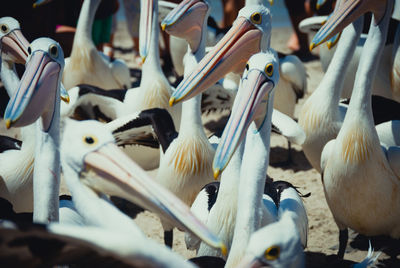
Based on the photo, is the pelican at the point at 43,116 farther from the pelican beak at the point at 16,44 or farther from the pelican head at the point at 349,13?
the pelican head at the point at 349,13

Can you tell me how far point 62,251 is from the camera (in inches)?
66.8

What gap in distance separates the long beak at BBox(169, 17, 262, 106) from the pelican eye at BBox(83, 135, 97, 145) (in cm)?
77

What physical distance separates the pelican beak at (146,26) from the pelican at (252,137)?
5.17ft

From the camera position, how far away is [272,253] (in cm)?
204

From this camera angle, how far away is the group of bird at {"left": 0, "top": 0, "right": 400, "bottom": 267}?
1.86m

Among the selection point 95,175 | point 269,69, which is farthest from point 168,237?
point 95,175

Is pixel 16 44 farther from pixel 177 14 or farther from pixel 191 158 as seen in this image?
pixel 191 158

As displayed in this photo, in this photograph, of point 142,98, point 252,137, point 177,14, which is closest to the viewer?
point 252,137

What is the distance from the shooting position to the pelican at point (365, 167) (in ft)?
10.6

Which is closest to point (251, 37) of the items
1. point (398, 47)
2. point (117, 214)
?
point (117, 214)

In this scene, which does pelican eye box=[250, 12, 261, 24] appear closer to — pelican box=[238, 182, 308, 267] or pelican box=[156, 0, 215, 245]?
pelican box=[156, 0, 215, 245]

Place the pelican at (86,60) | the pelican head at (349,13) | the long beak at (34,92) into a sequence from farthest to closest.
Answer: the pelican at (86,60), the pelican head at (349,13), the long beak at (34,92)

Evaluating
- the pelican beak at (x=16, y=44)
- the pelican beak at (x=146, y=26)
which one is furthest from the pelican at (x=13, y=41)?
the pelican beak at (x=146, y=26)

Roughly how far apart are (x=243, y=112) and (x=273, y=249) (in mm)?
655
